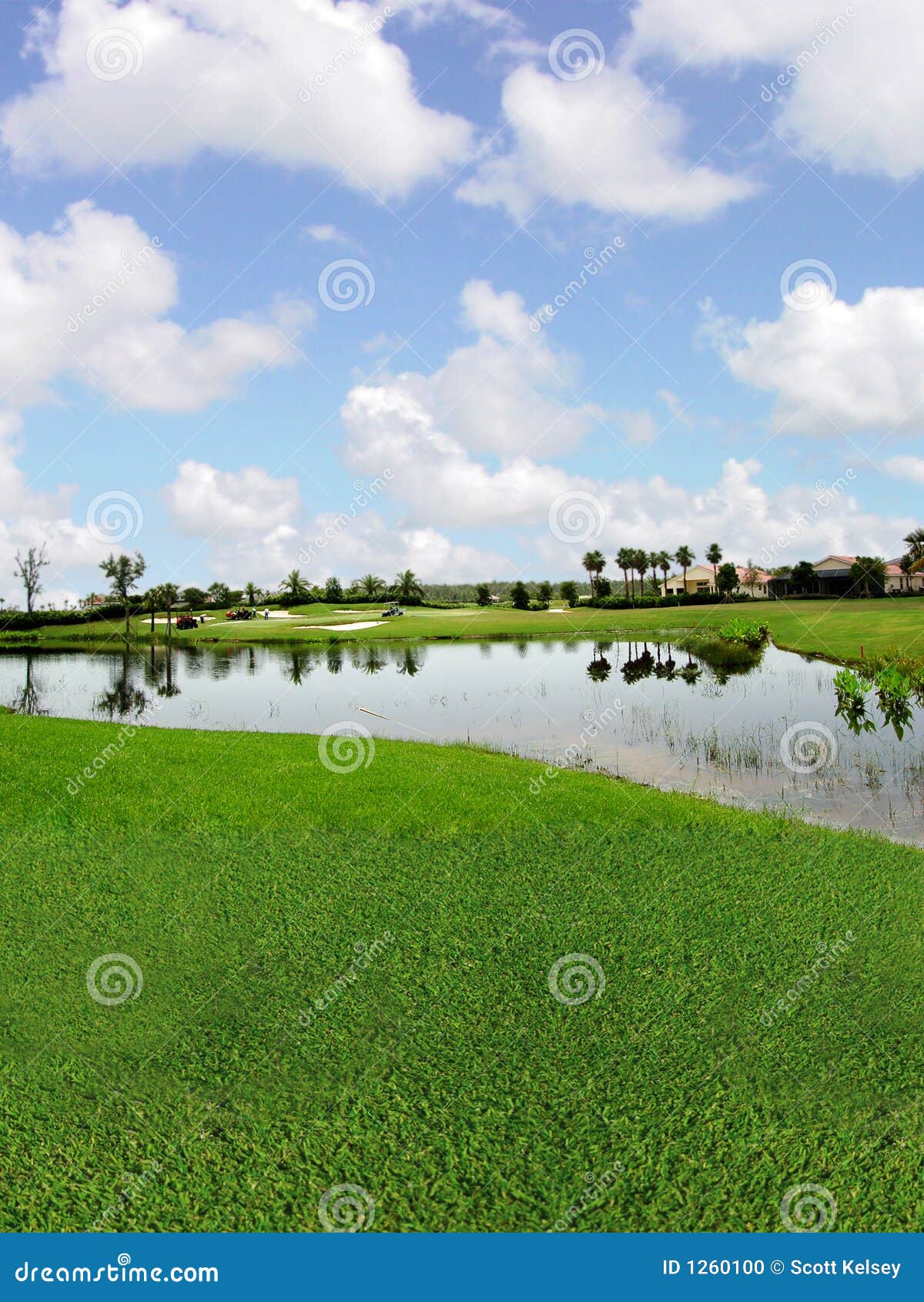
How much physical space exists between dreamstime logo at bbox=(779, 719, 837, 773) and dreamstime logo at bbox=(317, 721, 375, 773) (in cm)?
717

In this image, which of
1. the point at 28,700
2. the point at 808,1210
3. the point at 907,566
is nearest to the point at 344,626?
the point at 28,700

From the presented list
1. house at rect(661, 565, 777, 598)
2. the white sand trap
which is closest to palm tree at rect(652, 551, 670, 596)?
house at rect(661, 565, 777, 598)

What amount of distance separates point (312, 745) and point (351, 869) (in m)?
6.00

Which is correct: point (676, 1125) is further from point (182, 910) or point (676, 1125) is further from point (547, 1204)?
point (182, 910)

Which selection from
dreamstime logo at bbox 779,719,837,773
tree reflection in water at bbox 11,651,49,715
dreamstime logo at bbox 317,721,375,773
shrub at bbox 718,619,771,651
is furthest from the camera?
shrub at bbox 718,619,771,651

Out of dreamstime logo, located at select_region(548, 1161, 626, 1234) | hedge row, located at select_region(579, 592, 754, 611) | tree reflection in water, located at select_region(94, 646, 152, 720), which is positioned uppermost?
hedge row, located at select_region(579, 592, 754, 611)

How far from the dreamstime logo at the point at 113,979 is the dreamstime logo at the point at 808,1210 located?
14.7 feet

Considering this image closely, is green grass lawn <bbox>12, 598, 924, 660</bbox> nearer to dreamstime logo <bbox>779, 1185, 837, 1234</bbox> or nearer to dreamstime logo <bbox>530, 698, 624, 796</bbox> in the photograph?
dreamstime logo <bbox>530, 698, 624, 796</bbox>

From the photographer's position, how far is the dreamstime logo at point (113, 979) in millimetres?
6164

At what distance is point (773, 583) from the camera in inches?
4097

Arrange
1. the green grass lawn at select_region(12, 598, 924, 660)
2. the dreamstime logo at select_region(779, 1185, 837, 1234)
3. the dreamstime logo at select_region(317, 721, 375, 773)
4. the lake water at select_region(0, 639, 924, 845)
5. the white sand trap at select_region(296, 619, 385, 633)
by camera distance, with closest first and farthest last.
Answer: the dreamstime logo at select_region(779, 1185, 837, 1234) → the dreamstime logo at select_region(317, 721, 375, 773) → the lake water at select_region(0, 639, 924, 845) → the green grass lawn at select_region(12, 598, 924, 660) → the white sand trap at select_region(296, 619, 385, 633)

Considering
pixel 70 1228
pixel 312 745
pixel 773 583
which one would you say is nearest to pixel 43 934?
pixel 70 1228

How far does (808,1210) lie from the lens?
13.4 ft

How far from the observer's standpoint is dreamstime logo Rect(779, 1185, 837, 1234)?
13.1 feet
